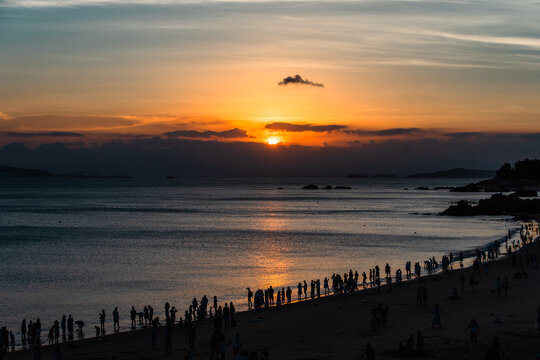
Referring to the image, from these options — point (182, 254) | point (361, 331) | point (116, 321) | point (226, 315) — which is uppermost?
point (182, 254)

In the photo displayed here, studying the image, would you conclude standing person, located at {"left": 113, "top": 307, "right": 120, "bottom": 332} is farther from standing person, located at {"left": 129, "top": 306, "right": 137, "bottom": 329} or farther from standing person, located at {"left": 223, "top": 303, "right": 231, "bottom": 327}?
standing person, located at {"left": 223, "top": 303, "right": 231, "bottom": 327}

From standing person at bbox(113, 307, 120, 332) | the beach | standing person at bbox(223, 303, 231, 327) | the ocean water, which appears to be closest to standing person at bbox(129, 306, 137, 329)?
standing person at bbox(113, 307, 120, 332)

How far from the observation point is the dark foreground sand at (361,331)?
20469 mm

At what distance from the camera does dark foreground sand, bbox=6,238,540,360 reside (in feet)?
67.2

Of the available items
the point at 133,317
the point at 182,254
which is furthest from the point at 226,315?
the point at 182,254

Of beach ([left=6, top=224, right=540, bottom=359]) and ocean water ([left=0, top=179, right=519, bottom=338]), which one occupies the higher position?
ocean water ([left=0, top=179, right=519, bottom=338])

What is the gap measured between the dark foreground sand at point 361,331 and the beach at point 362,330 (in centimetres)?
3

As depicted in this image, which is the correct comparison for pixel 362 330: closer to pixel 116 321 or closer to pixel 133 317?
pixel 133 317

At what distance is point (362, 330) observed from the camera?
24.6m

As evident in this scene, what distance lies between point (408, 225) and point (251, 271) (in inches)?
1876

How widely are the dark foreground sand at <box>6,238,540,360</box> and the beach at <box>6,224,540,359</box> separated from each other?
3cm

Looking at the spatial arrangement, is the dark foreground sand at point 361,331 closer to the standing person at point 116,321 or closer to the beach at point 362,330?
the beach at point 362,330

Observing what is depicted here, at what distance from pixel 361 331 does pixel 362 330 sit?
20 cm

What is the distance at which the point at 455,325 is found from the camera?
24.1 meters
